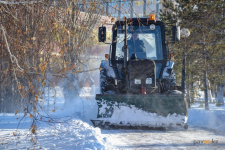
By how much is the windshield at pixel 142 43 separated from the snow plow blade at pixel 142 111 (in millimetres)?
1449

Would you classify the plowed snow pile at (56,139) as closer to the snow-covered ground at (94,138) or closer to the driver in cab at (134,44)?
the snow-covered ground at (94,138)

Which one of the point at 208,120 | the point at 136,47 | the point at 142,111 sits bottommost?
the point at 208,120

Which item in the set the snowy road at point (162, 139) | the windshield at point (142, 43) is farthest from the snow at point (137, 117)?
the windshield at point (142, 43)

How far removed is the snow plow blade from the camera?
286 inches

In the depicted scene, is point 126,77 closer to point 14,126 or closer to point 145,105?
point 145,105

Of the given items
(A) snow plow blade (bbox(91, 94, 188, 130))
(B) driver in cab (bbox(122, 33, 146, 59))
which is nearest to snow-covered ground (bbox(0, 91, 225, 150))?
(A) snow plow blade (bbox(91, 94, 188, 130))

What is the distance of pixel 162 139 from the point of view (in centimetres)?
631

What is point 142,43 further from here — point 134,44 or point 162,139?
point 162,139

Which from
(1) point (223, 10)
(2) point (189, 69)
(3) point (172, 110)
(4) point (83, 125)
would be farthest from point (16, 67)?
(2) point (189, 69)

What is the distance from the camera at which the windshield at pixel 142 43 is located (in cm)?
827

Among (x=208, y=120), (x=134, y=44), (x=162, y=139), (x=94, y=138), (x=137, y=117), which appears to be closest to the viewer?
(x=94, y=138)

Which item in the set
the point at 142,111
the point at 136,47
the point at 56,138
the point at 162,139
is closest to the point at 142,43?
the point at 136,47

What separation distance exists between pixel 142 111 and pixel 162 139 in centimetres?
120

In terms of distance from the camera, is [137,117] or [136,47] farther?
[136,47]
